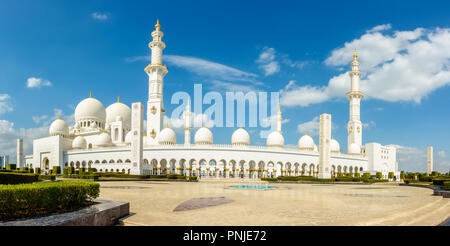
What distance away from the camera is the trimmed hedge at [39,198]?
18.3 feet

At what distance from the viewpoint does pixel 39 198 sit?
6.05 meters

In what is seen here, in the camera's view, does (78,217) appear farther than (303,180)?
No

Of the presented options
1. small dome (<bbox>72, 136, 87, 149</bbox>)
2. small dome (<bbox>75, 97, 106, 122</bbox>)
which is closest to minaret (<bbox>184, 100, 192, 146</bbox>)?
small dome (<bbox>72, 136, 87, 149</bbox>)

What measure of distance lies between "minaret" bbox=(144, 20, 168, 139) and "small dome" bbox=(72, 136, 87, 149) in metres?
14.2

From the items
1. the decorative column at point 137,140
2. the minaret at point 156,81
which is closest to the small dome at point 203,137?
the minaret at point 156,81

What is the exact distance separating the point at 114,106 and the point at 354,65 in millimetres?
48273

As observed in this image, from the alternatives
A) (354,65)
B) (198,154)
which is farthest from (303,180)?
(354,65)

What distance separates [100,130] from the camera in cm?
5962

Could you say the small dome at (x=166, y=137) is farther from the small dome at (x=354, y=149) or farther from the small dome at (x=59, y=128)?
the small dome at (x=354, y=149)

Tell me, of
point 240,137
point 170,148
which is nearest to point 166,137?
point 170,148

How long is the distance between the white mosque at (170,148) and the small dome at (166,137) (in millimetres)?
156

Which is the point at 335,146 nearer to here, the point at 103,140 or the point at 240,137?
the point at 240,137

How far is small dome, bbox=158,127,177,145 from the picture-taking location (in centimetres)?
4966
